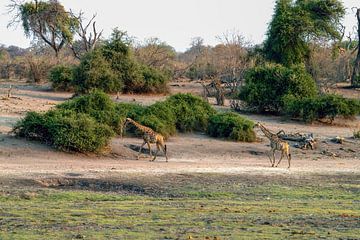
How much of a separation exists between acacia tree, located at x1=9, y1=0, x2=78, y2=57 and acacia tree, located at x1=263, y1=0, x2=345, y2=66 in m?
15.4

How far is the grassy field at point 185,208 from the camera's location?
11.1 meters

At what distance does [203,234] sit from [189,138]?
1451 centimetres

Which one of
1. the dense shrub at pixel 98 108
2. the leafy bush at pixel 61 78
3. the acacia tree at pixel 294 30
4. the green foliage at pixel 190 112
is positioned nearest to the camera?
the dense shrub at pixel 98 108

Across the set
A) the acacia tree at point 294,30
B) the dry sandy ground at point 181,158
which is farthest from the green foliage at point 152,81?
the dry sandy ground at point 181,158

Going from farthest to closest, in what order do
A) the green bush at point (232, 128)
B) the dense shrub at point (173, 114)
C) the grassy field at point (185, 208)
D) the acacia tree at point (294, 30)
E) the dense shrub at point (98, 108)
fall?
the acacia tree at point (294, 30)
the green bush at point (232, 128)
the dense shrub at point (173, 114)
the dense shrub at point (98, 108)
the grassy field at point (185, 208)

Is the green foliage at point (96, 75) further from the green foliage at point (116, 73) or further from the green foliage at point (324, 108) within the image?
the green foliage at point (324, 108)

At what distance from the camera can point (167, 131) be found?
24.9 m

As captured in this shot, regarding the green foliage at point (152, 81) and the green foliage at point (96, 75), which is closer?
the green foliage at point (96, 75)

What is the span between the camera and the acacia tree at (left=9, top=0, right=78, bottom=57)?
52.4 metres

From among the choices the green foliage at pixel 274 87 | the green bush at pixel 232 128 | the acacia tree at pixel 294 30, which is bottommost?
the green bush at pixel 232 128

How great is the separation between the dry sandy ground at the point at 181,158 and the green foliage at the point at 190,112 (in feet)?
1.52

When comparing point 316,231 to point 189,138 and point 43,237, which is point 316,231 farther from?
point 189,138

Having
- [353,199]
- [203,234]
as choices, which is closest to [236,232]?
[203,234]

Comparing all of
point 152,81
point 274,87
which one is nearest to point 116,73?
point 152,81
